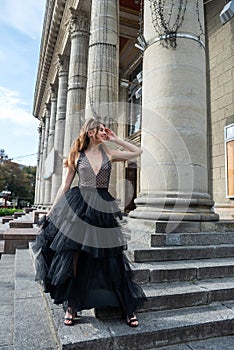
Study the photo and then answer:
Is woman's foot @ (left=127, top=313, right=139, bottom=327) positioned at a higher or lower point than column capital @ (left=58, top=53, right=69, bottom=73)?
lower

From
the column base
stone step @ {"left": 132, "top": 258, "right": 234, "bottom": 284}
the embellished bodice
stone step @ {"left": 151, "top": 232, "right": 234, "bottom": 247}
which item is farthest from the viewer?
the column base

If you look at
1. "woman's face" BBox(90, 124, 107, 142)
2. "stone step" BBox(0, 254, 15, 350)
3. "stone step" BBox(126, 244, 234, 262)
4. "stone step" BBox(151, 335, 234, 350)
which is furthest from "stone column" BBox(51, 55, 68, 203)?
"stone step" BBox(151, 335, 234, 350)

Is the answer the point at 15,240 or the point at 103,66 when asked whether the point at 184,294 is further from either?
the point at 103,66

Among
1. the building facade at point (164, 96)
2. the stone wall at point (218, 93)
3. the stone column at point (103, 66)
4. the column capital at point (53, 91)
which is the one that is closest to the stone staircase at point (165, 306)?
the building facade at point (164, 96)

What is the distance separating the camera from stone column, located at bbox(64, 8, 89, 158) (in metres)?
11.9

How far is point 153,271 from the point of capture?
320 cm

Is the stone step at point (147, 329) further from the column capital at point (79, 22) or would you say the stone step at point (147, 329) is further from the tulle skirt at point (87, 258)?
the column capital at point (79, 22)

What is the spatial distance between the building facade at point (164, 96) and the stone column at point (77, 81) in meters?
0.04

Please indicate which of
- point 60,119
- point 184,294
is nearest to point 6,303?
point 184,294

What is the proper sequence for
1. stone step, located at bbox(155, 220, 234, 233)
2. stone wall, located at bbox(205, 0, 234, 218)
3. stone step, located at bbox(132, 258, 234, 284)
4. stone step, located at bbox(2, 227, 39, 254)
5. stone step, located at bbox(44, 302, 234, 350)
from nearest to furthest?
1. stone step, located at bbox(44, 302, 234, 350)
2. stone step, located at bbox(132, 258, 234, 284)
3. stone step, located at bbox(155, 220, 234, 233)
4. stone step, located at bbox(2, 227, 39, 254)
5. stone wall, located at bbox(205, 0, 234, 218)

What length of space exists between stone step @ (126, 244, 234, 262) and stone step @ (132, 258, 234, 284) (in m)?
0.09

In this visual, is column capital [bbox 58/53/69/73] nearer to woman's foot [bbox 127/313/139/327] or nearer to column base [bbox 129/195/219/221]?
column base [bbox 129/195/219/221]

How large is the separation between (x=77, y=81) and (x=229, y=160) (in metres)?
7.64

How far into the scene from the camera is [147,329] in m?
2.39
